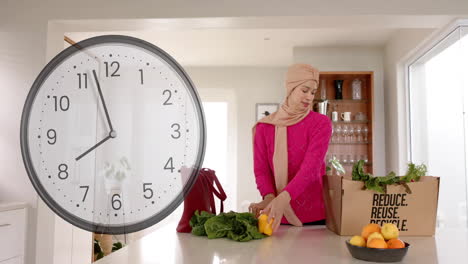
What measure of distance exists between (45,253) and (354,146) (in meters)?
3.73

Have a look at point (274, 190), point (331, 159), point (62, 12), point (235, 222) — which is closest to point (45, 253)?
point (62, 12)

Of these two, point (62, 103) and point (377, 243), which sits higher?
point (62, 103)

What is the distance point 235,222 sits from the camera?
124cm

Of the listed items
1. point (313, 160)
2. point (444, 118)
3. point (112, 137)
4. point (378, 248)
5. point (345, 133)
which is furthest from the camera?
point (345, 133)

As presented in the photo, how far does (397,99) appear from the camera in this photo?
4609 millimetres

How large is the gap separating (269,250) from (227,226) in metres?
0.20

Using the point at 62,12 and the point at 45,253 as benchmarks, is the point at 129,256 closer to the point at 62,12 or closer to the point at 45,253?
the point at 45,253

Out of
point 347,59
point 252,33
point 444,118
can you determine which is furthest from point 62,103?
point 347,59

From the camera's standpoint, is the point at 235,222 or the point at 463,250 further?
the point at 235,222

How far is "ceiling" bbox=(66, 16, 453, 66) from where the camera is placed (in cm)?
Result: 326

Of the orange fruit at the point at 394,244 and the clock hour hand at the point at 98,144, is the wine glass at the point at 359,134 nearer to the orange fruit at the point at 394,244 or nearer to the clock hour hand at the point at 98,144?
the orange fruit at the point at 394,244

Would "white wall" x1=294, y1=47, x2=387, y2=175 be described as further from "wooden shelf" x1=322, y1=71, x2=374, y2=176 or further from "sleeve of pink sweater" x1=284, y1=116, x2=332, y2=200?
"sleeve of pink sweater" x1=284, y1=116, x2=332, y2=200

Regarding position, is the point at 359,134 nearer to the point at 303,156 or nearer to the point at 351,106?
the point at 351,106

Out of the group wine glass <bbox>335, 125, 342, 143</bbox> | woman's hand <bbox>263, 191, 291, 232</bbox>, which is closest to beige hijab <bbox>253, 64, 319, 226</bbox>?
woman's hand <bbox>263, 191, 291, 232</bbox>
